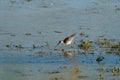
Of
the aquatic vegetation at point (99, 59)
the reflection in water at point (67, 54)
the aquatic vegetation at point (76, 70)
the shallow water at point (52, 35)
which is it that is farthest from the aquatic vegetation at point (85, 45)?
the aquatic vegetation at point (76, 70)

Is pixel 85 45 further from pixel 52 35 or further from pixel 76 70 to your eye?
pixel 76 70

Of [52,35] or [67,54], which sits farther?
[52,35]

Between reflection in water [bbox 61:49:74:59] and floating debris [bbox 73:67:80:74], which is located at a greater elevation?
reflection in water [bbox 61:49:74:59]

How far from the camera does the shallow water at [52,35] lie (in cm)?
1083

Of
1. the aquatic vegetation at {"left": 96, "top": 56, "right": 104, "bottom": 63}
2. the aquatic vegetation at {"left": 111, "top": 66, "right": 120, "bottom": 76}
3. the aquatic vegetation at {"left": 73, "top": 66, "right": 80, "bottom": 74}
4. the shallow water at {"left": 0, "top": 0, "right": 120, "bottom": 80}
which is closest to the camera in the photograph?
the aquatic vegetation at {"left": 111, "top": 66, "right": 120, "bottom": 76}

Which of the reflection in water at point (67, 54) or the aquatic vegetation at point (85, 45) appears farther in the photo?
the aquatic vegetation at point (85, 45)

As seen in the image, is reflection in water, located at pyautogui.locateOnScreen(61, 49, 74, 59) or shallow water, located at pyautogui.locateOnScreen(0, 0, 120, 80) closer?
shallow water, located at pyautogui.locateOnScreen(0, 0, 120, 80)

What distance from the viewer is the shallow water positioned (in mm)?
10828

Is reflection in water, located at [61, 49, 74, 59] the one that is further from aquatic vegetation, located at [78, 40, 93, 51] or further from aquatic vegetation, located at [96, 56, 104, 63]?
aquatic vegetation, located at [96, 56, 104, 63]

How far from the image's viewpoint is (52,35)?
48.8 ft

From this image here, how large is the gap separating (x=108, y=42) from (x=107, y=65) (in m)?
2.36

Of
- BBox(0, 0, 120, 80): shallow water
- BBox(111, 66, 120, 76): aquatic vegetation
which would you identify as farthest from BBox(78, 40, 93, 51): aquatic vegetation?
BBox(111, 66, 120, 76): aquatic vegetation

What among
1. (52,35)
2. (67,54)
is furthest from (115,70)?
(52,35)

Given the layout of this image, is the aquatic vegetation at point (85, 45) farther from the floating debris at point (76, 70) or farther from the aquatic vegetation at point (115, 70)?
the aquatic vegetation at point (115, 70)
